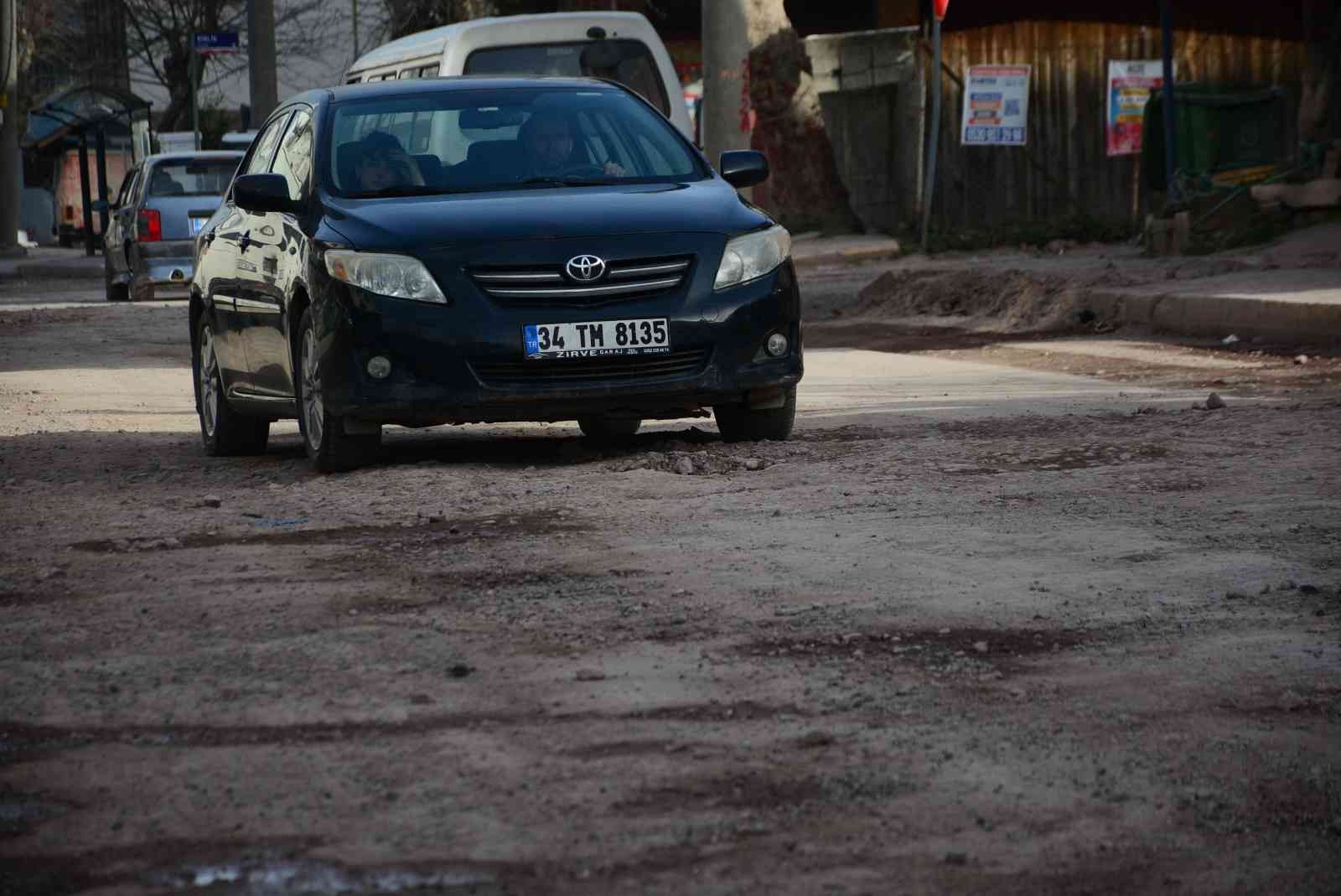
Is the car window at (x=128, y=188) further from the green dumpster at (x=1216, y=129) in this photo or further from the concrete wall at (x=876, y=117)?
the green dumpster at (x=1216, y=129)

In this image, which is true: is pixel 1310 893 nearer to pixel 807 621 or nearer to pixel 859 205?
pixel 807 621

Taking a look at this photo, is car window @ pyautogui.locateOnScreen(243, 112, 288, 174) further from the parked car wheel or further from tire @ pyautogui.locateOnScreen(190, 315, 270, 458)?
the parked car wheel

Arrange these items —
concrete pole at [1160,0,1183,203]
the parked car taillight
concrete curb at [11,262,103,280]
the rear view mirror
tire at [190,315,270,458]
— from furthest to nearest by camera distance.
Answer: concrete curb at [11,262,103,280]
the parked car taillight
concrete pole at [1160,0,1183,203]
tire at [190,315,270,458]
the rear view mirror

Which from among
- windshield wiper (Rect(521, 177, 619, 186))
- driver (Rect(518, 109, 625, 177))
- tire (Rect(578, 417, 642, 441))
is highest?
driver (Rect(518, 109, 625, 177))

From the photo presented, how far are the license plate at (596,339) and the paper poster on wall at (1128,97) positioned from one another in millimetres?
17969

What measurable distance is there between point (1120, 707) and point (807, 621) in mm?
1010

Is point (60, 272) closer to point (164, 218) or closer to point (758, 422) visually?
point (164, 218)

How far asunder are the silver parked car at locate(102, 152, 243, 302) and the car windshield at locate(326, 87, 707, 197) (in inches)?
574

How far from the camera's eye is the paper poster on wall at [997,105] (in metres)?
26.4

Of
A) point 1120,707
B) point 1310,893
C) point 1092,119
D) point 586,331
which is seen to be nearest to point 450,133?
point 586,331

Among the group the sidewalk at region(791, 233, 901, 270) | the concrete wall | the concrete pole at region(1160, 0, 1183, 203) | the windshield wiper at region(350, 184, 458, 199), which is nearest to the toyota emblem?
the windshield wiper at region(350, 184, 458, 199)

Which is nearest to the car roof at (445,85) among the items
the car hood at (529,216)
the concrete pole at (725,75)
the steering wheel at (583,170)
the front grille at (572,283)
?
the steering wheel at (583,170)

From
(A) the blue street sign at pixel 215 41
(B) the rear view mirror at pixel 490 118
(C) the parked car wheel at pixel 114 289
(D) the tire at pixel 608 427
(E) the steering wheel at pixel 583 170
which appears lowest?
(C) the parked car wheel at pixel 114 289

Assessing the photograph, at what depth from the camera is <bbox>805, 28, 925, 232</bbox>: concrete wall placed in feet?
92.9
